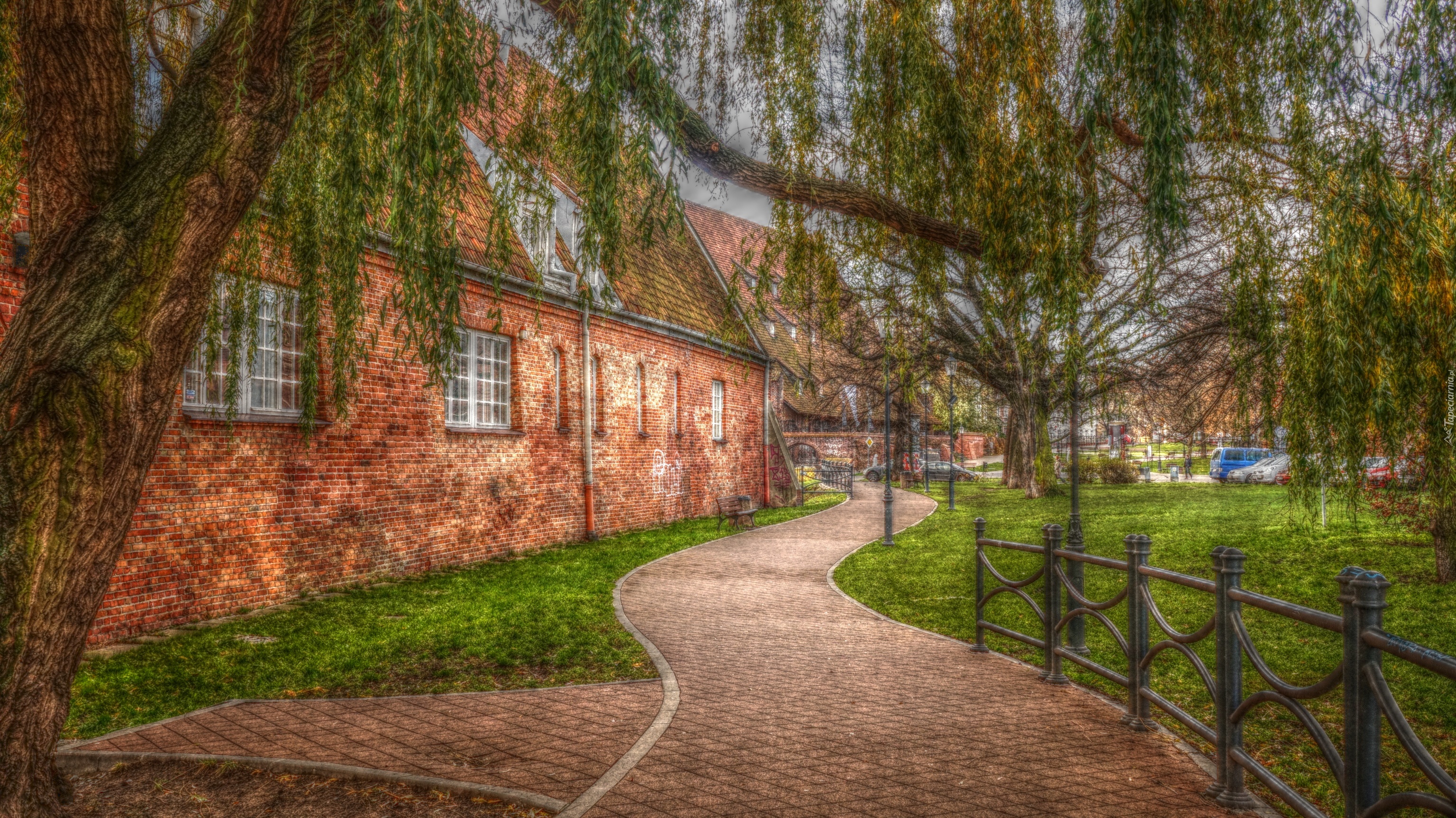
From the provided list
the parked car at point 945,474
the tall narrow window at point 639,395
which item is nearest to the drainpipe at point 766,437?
the tall narrow window at point 639,395

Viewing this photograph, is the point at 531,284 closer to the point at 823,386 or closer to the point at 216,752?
the point at 216,752

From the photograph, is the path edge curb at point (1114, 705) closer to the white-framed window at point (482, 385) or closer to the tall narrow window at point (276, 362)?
the white-framed window at point (482, 385)

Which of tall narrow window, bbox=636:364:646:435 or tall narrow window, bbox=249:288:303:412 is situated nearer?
tall narrow window, bbox=249:288:303:412

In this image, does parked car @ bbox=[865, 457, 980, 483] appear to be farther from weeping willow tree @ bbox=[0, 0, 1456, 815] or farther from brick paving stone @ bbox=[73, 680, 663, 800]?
brick paving stone @ bbox=[73, 680, 663, 800]

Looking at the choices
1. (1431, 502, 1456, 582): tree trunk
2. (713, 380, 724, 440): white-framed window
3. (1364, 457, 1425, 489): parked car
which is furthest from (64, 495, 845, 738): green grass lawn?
(713, 380, 724, 440): white-framed window

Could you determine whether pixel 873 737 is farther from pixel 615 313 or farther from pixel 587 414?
pixel 615 313

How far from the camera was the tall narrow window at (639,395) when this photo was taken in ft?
60.5

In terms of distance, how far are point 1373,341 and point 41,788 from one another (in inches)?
283

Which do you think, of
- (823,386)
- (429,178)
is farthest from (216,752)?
(823,386)

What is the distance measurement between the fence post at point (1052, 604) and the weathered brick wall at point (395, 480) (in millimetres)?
4024

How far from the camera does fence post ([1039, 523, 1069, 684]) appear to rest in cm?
667

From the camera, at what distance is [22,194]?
7.27 metres

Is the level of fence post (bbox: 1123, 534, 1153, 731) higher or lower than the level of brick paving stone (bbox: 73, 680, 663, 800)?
higher

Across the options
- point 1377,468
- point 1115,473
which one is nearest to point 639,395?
point 1377,468
